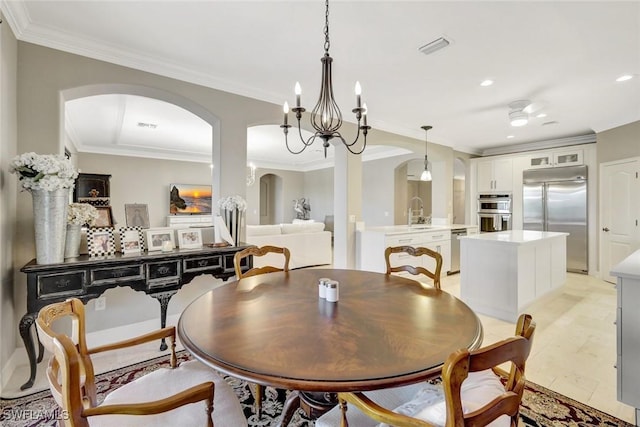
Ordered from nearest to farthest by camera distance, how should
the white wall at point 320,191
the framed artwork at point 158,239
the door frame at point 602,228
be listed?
the framed artwork at point 158,239, the door frame at point 602,228, the white wall at point 320,191

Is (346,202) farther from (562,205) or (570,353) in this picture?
(562,205)

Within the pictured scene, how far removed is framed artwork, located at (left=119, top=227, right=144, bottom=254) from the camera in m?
2.49

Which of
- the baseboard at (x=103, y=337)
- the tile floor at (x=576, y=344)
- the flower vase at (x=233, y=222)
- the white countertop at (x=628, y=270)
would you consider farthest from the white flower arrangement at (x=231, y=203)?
the white countertop at (x=628, y=270)

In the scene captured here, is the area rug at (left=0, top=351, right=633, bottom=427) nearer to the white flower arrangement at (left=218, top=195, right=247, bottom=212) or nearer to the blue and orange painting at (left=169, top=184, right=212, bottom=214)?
the white flower arrangement at (left=218, top=195, right=247, bottom=212)

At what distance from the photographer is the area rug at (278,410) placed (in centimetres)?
170

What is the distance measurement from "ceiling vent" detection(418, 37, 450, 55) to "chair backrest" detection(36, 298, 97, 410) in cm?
284

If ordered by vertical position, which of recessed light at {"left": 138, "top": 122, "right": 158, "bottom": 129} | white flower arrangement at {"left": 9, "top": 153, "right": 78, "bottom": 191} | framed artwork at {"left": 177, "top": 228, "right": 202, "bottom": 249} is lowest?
framed artwork at {"left": 177, "top": 228, "right": 202, "bottom": 249}

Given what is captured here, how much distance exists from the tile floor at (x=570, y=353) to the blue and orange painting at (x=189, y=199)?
5.40 m

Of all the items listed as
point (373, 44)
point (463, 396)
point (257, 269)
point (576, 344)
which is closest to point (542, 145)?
point (576, 344)

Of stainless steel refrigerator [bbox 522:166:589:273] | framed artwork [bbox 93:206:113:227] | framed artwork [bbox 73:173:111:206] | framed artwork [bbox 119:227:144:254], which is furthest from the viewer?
framed artwork [bbox 73:173:111:206]

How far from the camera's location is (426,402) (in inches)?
41.4

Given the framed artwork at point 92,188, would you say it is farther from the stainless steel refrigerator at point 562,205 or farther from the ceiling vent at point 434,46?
the stainless steel refrigerator at point 562,205

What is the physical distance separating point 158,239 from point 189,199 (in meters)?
5.69

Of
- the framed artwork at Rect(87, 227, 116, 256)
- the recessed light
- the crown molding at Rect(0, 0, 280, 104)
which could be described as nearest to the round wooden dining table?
the framed artwork at Rect(87, 227, 116, 256)
